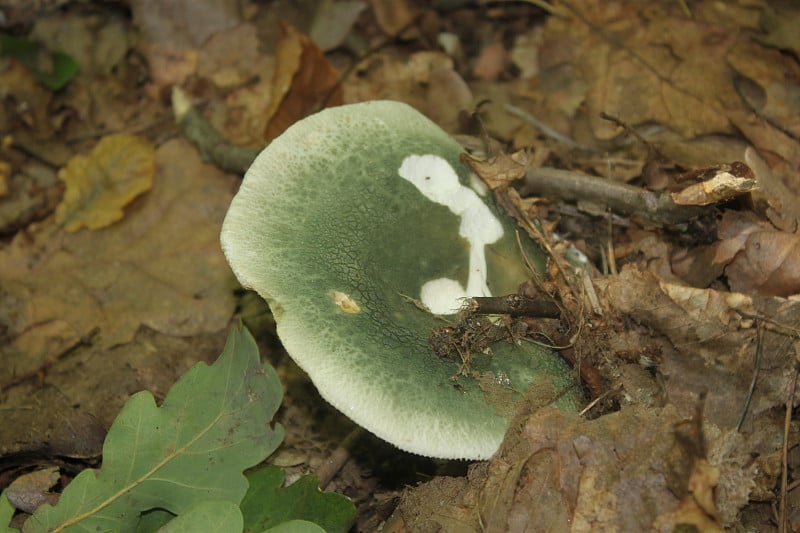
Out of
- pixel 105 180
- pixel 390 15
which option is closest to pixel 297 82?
pixel 390 15

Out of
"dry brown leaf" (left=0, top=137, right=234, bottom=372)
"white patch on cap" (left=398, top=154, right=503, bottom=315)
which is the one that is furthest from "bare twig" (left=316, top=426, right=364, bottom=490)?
"dry brown leaf" (left=0, top=137, right=234, bottom=372)

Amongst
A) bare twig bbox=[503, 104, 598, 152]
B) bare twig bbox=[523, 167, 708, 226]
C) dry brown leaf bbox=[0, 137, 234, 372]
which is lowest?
dry brown leaf bbox=[0, 137, 234, 372]

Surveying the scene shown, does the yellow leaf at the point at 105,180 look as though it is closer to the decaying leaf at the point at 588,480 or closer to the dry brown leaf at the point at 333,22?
the dry brown leaf at the point at 333,22

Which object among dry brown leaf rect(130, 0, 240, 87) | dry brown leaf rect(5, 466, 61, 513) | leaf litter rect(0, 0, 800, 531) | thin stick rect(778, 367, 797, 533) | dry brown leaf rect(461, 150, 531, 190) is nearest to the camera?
leaf litter rect(0, 0, 800, 531)

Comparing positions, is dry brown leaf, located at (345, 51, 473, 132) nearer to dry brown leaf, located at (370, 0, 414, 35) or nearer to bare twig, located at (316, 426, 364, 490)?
dry brown leaf, located at (370, 0, 414, 35)

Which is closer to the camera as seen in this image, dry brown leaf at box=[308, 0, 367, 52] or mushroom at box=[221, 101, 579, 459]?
mushroom at box=[221, 101, 579, 459]

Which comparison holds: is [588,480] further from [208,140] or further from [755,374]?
[208,140]
